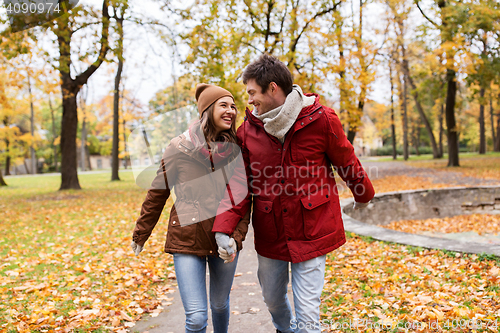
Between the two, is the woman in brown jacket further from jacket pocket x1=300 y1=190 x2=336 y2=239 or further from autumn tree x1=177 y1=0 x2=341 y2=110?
autumn tree x1=177 y1=0 x2=341 y2=110

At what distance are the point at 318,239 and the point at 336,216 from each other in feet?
0.73

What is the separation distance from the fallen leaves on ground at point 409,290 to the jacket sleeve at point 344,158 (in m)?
1.29

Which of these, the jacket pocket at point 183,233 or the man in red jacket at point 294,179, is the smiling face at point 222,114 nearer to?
the man in red jacket at point 294,179

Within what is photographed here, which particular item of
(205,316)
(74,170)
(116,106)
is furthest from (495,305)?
(116,106)

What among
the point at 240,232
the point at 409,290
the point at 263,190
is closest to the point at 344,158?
the point at 263,190

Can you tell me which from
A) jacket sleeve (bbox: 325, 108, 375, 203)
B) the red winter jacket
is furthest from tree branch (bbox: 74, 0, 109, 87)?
jacket sleeve (bbox: 325, 108, 375, 203)

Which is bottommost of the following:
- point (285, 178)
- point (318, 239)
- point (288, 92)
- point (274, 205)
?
point (318, 239)

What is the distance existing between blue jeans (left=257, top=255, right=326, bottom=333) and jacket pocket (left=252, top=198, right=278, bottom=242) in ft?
0.62

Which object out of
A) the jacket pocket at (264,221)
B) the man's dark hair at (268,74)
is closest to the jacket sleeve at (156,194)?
the jacket pocket at (264,221)

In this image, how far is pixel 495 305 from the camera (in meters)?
3.15

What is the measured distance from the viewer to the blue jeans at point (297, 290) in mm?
2305

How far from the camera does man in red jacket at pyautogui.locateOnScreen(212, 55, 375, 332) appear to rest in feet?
7.60

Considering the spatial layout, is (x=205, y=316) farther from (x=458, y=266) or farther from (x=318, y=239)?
(x=458, y=266)

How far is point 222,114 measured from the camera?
2.44m
